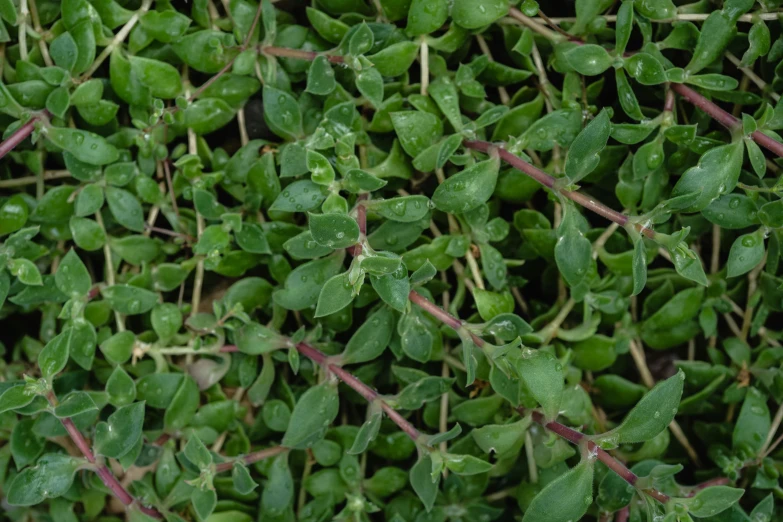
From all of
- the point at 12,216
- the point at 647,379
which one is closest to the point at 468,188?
the point at 647,379

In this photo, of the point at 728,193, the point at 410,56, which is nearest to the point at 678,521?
the point at 728,193

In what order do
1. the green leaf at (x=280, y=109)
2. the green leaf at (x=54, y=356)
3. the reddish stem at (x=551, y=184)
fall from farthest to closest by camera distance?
the green leaf at (x=280, y=109), the green leaf at (x=54, y=356), the reddish stem at (x=551, y=184)

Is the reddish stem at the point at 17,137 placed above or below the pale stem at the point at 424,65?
below

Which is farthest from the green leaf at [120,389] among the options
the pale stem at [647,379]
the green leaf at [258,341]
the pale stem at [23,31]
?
the pale stem at [647,379]

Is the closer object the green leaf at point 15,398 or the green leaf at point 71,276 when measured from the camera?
the green leaf at point 15,398

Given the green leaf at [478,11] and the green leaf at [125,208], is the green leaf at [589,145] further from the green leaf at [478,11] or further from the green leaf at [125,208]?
the green leaf at [125,208]
